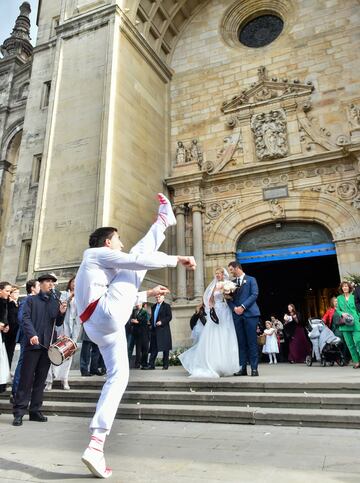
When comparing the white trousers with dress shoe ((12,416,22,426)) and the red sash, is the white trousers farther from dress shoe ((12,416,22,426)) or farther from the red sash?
dress shoe ((12,416,22,426))

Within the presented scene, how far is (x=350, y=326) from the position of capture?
7.55m

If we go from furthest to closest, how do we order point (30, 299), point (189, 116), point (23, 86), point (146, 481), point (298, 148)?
point (23, 86)
point (189, 116)
point (298, 148)
point (30, 299)
point (146, 481)

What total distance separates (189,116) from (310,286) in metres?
10.5

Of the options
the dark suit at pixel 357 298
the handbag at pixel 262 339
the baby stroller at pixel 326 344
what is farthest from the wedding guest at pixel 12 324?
the handbag at pixel 262 339

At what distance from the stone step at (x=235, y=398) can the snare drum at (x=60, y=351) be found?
1.55 metres

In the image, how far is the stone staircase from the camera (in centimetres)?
437

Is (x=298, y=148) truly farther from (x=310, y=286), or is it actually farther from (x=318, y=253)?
(x=310, y=286)

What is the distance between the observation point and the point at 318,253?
12.2 meters

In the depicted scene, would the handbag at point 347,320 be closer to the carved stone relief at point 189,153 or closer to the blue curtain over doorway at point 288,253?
the blue curtain over doorway at point 288,253

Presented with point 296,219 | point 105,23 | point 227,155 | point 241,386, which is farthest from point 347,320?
point 105,23

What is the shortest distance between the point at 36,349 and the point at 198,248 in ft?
27.6

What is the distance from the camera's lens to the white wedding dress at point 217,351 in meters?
6.33

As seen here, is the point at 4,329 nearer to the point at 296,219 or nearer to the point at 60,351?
the point at 60,351

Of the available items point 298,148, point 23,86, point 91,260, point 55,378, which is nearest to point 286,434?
point 91,260
